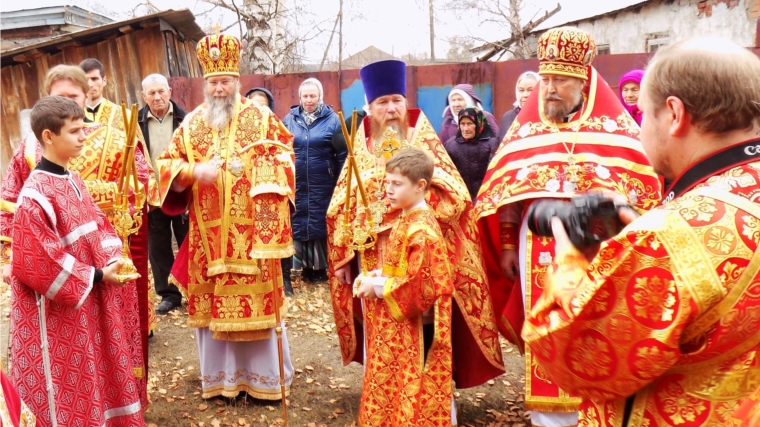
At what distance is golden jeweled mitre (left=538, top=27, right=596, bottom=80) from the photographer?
3635 mm

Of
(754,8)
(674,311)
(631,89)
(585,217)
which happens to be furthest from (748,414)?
(754,8)

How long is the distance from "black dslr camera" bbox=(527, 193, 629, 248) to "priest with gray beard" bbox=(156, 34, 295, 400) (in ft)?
8.82

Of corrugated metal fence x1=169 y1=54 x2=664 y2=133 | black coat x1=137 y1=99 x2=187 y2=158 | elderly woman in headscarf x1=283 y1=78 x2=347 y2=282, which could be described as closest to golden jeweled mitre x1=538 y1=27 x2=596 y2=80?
elderly woman in headscarf x1=283 y1=78 x2=347 y2=282

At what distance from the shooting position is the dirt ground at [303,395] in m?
4.32

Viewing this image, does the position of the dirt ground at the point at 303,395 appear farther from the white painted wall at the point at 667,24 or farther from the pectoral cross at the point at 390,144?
the white painted wall at the point at 667,24

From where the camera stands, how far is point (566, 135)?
3.71 meters

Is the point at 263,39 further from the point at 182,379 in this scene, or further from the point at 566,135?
the point at 566,135

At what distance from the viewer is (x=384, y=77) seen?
395 cm

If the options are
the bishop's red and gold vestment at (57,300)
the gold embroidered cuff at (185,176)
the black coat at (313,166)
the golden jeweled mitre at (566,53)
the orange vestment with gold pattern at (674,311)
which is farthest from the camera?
the black coat at (313,166)

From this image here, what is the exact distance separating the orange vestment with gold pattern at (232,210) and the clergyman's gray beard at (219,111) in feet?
0.12

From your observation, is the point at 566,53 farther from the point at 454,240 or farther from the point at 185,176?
the point at 185,176

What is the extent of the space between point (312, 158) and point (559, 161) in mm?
4264

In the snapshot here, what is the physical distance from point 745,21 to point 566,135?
10.9 m

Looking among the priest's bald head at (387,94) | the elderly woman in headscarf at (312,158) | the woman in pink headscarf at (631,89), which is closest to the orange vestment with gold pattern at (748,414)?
the priest's bald head at (387,94)
